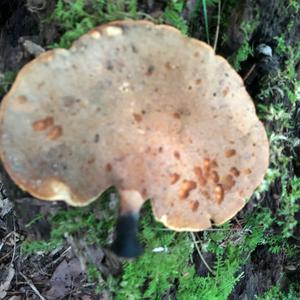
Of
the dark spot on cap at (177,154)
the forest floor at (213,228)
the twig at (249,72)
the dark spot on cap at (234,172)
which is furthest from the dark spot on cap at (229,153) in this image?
the twig at (249,72)

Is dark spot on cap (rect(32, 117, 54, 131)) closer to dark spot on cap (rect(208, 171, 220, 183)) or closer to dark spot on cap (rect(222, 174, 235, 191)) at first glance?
dark spot on cap (rect(208, 171, 220, 183))

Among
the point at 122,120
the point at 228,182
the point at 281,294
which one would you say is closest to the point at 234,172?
the point at 228,182

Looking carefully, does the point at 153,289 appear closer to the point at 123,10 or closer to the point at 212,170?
the point at 212,170

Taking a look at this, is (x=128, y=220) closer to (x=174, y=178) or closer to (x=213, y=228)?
(x=174, y=178)

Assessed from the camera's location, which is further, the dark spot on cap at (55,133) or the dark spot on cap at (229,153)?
the dark spot on cap at (229,153)

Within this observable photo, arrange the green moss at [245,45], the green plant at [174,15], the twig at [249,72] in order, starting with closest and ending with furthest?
the green plant at [174,15] < the green moss at [245,45] < the twig at [249,72]

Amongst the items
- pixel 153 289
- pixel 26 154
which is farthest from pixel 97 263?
pixel 26 154

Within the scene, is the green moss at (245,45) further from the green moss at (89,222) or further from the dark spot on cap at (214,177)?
the green moss at (89,222)

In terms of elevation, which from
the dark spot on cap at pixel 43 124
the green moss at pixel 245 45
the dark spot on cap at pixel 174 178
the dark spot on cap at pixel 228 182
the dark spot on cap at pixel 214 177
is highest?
the green moss at pixel 245 45

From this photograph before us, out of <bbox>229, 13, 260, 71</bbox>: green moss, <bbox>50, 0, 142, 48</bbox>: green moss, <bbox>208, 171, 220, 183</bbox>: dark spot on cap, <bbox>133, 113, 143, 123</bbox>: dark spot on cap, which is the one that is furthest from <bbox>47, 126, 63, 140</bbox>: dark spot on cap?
<bbox>229, 13, 260, 71</bbox>: green moss
